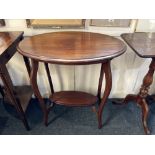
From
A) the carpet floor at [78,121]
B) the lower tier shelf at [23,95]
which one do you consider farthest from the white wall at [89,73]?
the carpet floor at [78,121]

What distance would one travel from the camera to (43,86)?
1.65 meters

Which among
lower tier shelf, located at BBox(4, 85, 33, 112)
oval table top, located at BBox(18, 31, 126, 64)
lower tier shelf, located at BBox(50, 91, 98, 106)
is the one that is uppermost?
oval table top, located at BBox(18, 31, 126, 64)

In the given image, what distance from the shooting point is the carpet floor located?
137 cm

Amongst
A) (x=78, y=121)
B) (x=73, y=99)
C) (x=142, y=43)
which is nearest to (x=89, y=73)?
(x=73, y=99)

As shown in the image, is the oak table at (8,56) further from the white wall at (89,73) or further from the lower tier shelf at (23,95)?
the white wall at (89,73)

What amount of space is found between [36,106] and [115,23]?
109 centimetres

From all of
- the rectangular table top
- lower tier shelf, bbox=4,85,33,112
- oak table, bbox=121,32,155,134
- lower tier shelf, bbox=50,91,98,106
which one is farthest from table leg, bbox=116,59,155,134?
lower tier shelf, bbox=4,85,33,112

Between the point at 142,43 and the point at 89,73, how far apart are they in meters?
0.60

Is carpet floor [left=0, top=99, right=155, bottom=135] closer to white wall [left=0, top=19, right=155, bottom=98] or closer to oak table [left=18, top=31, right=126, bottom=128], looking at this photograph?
white wall [left=0, top=19, right=155, bottom=98]

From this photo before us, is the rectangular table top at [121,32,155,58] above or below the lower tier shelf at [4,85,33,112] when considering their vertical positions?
above

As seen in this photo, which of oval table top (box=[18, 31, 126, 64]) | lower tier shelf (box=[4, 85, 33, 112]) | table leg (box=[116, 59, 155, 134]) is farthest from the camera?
lower tier shelf (box=[4, 85, 33, 112])

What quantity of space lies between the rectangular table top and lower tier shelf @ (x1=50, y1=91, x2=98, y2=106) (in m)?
0.58

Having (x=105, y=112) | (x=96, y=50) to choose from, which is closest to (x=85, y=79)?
(x=105, y=112)
